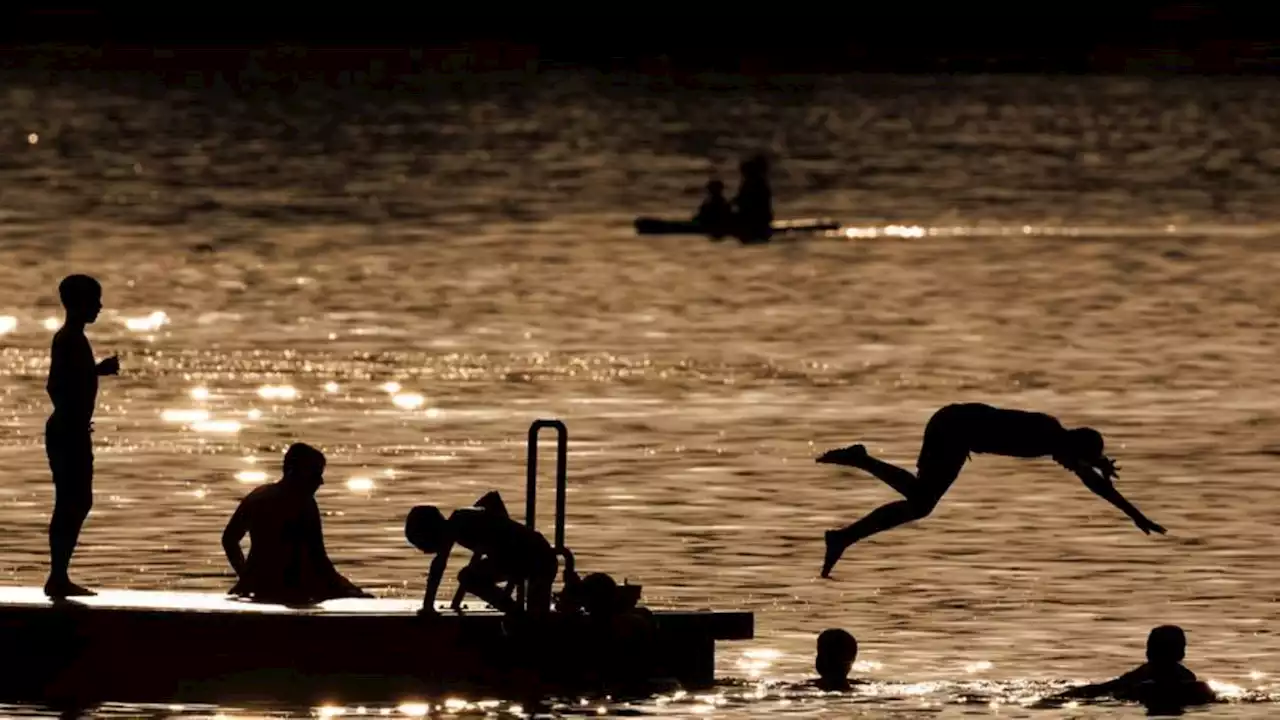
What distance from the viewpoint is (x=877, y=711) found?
25781 millimetres

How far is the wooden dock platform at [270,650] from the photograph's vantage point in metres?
25.0

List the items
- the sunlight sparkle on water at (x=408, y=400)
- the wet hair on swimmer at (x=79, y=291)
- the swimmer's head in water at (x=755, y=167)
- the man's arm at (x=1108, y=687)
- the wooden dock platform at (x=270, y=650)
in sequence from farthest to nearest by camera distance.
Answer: the swimmer's head in water at (x=755, y=167) → the sunlight sparkle on water at (x=408, y=400) → the man's arm at (x=1108, y=687) → the wooden dock platform at (x=270, y=650) → the wet hair on swimmer at (x=79, y=291)

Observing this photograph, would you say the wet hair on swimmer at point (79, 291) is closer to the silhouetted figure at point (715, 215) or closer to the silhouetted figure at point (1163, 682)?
the silhouetted figure at point (1163, 682)

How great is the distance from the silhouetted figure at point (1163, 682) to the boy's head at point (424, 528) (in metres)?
4.81

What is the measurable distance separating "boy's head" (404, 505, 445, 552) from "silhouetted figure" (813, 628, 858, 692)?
12.0ft

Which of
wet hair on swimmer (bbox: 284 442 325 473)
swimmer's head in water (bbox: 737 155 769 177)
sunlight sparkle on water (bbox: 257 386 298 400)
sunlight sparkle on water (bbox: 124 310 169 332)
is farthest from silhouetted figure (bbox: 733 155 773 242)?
wet hair on swimmer (bbox: 284 442 325 473)

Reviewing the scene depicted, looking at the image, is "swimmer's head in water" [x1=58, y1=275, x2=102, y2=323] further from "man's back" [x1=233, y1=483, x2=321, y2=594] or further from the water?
the water

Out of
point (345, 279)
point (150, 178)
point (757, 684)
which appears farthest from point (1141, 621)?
point (150, 178)

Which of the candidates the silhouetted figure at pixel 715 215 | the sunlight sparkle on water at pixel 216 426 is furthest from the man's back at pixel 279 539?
the silhouetted figure at pixel 715 215

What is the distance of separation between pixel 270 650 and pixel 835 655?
394 centimetres

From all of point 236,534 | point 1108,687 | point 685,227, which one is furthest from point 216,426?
point 685,227

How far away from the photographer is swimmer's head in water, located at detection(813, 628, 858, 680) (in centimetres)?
2667

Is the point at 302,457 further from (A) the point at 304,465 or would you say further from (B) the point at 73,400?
(B) the point at 73,400

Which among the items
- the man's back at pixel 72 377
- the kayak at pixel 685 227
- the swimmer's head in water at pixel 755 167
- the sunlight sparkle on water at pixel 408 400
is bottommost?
the man's back at pixel 72 377
